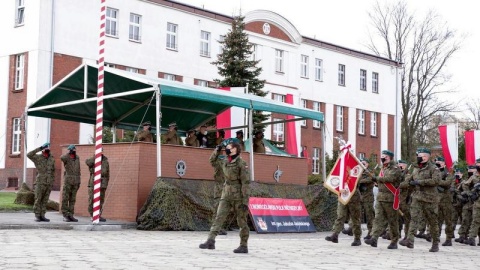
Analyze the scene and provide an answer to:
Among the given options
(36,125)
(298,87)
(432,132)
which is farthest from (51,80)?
(432,132)

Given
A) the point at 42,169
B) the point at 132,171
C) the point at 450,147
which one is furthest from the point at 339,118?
the point at 42,169

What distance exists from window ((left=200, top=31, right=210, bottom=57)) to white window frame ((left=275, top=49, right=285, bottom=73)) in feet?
20.4

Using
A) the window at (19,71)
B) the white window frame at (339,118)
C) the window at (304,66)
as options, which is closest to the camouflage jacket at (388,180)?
the window at (19,71)

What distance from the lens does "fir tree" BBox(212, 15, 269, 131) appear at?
3619cm

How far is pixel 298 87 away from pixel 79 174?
33797 millimetres

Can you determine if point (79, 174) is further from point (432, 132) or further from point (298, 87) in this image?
point (432, 132)

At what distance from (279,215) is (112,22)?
2350 cm

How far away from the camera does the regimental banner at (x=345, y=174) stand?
16.9 meters

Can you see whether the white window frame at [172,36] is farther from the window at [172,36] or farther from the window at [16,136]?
the window at [16,136]

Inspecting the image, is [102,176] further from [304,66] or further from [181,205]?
[304,66]

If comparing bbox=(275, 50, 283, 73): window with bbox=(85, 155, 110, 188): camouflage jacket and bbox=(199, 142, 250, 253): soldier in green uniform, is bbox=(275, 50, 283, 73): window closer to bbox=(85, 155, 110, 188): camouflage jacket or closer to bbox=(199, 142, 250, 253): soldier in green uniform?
bbox=(85, 155, 110, 188): camouflage jacket

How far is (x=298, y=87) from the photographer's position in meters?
52.7

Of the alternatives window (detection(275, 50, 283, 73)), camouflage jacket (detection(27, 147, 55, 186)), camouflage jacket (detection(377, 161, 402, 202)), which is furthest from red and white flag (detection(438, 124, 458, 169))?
window (detection(275, 50, 283, 73))

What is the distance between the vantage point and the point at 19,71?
3950 cm
